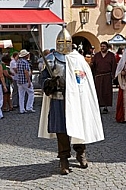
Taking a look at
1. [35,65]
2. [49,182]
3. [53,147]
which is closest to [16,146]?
[53,147]

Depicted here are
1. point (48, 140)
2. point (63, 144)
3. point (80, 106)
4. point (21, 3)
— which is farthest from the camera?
point (21, 3)

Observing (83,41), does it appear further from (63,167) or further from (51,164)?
(63,167)

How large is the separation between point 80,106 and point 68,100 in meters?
0.19

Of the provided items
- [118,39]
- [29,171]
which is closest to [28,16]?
[118,39]

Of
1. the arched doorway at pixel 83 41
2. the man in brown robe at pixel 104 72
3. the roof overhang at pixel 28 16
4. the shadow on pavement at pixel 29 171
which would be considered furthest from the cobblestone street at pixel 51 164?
the arched doorway at pixel 83 41

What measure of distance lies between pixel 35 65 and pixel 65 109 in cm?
1325

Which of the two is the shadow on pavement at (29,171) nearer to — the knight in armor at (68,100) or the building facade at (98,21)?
the knight in armor at (68,100)

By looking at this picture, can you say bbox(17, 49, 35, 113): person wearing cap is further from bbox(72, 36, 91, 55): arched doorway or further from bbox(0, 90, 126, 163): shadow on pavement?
bbox(72, 36, 91, 55): arched doorway

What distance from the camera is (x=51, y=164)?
19.7 feet

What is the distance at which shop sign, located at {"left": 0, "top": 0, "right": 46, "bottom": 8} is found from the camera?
17819mm

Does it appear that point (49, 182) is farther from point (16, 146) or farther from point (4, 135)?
point (4, 135)

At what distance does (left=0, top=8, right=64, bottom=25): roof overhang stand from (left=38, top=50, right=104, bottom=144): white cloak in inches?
440

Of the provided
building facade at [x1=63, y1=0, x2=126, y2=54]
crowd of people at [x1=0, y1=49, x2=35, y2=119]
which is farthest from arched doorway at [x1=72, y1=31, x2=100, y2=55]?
crowd of people at [x1=0, y1=49, x2=35, y2=119]

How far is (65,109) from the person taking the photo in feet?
17.2
